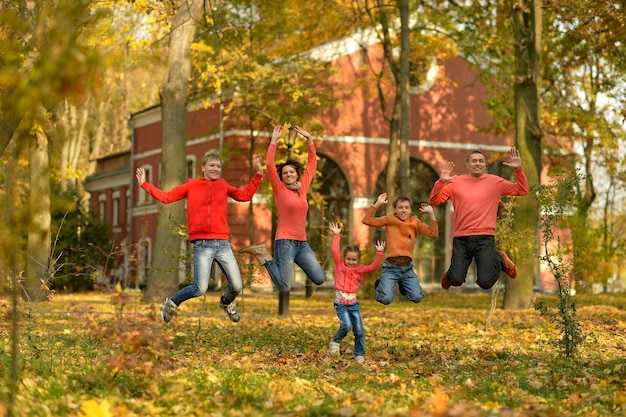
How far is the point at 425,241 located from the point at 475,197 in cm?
2914

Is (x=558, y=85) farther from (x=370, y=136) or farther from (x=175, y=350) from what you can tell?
(x=175, y=350)

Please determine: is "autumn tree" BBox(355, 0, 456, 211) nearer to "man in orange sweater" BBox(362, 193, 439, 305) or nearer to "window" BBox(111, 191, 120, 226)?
"man in orange sweater" BBox(362, 193, 439, 305)

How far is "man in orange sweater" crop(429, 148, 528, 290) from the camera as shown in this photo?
11.9m

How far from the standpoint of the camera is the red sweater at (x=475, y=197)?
39.1ft

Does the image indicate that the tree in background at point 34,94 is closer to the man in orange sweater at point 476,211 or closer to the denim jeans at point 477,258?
the man in orange sweater at point 476,211

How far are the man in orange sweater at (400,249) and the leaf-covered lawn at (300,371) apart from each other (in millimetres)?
773

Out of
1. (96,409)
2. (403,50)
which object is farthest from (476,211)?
(403,50)

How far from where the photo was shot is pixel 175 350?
1255 centimetres

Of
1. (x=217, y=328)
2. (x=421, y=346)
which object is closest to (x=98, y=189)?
(x=217, y=328)

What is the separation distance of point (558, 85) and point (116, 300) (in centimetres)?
2483

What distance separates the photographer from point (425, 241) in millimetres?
40906

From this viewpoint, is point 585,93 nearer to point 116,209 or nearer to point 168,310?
point 116,209

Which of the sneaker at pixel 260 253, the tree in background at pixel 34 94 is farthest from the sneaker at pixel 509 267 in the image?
the tree in background at pixel 34 94

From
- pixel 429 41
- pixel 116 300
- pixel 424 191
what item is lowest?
pixel 116 300
